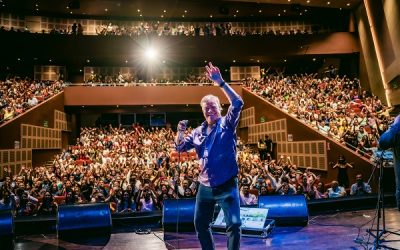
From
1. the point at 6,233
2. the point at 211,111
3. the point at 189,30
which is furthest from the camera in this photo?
the point at 189,30

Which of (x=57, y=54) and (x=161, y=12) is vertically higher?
(x=161, y=12)

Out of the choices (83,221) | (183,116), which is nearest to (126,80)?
(183,116)

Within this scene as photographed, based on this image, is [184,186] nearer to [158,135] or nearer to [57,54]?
[158,135]

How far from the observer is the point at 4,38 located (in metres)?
20.2

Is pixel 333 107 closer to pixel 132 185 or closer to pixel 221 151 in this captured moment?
pixel 132 185

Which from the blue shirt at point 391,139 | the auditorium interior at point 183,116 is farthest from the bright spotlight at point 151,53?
the blue shirt at point 391,139

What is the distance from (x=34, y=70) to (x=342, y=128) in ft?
61.8

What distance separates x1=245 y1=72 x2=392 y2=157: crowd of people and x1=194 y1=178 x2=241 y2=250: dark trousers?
7.60 m

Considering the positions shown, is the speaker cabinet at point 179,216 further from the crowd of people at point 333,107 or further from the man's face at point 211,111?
the crowd of people at point 333,107

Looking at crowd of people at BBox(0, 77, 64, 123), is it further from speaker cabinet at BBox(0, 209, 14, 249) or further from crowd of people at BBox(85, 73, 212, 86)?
speaker cabinet at BBox(0, 209, 14, 249)

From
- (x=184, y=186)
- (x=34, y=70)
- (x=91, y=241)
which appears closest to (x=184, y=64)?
(x=34, y=70)

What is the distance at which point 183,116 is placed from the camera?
2477 cm

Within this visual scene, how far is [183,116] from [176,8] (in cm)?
727

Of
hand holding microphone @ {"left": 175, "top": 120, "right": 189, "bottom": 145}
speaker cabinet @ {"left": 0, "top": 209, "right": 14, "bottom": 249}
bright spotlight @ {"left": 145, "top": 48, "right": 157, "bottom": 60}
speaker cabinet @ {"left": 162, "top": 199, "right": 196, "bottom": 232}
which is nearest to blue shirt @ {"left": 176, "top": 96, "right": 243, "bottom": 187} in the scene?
hand holding microphone @ {"left": 175, "top": 120, "right": 189, "bottom": 145}
